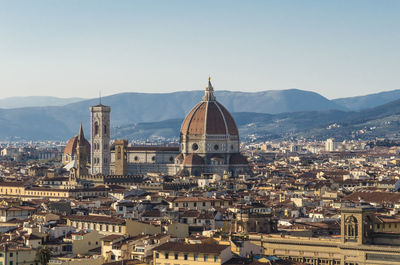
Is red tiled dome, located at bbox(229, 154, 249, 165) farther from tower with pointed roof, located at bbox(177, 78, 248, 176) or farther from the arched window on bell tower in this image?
the arched window on bell tower

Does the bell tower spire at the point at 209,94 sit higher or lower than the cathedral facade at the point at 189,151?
higher

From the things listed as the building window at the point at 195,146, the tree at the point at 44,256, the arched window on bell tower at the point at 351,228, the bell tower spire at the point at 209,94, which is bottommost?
the tree at the point at 44,256

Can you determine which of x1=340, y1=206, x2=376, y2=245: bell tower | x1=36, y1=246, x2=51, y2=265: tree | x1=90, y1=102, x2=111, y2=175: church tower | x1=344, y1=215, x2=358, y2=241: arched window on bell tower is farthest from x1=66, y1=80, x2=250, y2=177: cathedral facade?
x1=344, y1=215, x2=358, y2=241: arched window on bell tower

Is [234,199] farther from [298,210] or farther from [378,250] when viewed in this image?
[378,250]

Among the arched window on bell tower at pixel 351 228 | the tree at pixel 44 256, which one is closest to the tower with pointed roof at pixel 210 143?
the tree at pixel 44 256

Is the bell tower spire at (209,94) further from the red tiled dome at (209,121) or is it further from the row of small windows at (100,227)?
the row of small windows at (100,227)

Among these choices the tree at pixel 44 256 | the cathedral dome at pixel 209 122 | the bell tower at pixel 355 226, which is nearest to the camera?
the bell tower at pixel 355 226

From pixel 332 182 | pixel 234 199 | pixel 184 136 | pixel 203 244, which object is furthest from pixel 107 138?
pixel 203 244

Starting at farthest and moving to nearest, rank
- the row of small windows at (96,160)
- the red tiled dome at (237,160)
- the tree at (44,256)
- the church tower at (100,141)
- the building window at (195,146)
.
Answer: the row of small windows at (96,160) < the church tower at (100,141) < the building window at (195,146) < the red tiled dome at (237,160) < the tree at (44,256)
